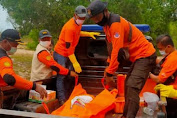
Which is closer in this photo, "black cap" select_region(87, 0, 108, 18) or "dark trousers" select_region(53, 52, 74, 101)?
"black cap" select_region(87, 0, 108, 18)

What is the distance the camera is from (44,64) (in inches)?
170

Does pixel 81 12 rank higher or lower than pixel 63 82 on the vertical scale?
higher

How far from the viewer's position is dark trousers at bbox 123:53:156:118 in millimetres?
3080

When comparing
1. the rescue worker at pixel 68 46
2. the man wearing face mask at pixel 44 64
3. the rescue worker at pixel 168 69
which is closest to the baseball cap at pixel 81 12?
the rescue worker at pixel 68 46

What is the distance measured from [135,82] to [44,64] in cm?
171

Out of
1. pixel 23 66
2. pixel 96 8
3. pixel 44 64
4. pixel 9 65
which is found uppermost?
pixel 96 8

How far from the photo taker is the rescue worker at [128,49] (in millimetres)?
3051

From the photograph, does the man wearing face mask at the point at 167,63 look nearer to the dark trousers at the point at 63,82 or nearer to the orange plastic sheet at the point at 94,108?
the orange plastic sheet at the point at 94,108

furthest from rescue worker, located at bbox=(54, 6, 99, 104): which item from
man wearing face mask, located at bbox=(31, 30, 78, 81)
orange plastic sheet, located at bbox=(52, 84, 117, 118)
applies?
orange plastic sheet, located at bbox=(52, 84, 117, 118)

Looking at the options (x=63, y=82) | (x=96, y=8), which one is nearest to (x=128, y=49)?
(x=96, y=8)

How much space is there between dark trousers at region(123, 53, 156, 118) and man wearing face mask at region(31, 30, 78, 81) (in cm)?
139

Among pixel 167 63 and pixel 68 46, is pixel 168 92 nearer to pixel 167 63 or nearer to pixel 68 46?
pixel 167 63

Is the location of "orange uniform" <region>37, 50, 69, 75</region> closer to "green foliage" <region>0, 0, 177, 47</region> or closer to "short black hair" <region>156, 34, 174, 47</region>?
"short black hair" <region>156, 34, 174, 47</region>

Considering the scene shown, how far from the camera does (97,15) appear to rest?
122 inches
